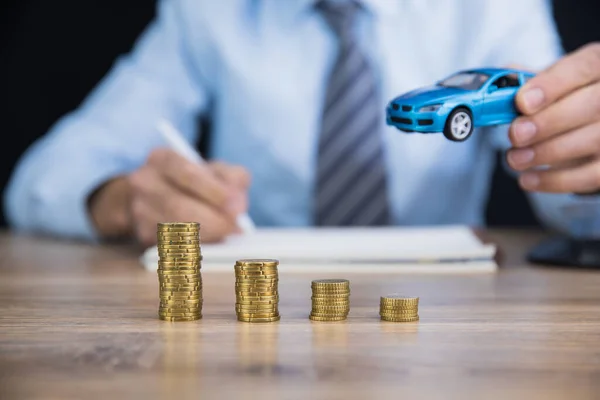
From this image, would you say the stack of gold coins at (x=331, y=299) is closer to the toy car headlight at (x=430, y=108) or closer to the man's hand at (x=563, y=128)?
the toy car headlight at (x=430, y=108)

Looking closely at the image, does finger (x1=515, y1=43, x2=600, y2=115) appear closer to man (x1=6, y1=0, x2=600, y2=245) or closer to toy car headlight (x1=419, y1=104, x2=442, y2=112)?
toy car headlight (x1=419, y1=104, x2=442, y2=112)

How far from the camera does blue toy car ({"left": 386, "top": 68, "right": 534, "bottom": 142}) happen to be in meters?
1.03

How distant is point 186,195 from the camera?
1.79 m

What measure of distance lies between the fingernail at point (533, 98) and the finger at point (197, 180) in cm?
71

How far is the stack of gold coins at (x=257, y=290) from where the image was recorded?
1013 mm

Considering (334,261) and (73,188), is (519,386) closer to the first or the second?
(334,261)

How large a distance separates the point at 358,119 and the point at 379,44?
33 cm

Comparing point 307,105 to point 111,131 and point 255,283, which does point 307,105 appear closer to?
point 111,131

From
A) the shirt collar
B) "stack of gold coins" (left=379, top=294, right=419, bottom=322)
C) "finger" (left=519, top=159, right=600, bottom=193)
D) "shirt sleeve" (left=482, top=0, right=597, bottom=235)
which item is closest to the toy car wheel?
A: "stack of gold coins" (left=379, top=294, right=419, bottom=322)

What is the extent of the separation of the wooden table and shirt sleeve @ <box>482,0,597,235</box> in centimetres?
89

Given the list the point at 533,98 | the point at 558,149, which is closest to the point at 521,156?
the point at 558,149

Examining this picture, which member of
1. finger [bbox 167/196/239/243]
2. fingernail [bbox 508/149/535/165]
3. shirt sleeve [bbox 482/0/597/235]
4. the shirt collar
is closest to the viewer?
fingernail [bbox 508/149/535/165]

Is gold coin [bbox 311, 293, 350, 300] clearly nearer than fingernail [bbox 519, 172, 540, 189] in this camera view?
Yes

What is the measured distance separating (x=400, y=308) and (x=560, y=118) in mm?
508
